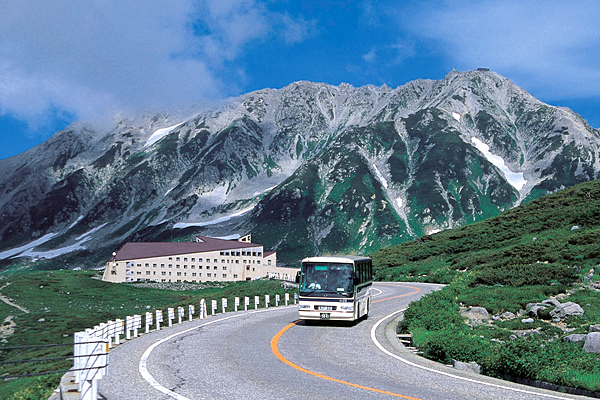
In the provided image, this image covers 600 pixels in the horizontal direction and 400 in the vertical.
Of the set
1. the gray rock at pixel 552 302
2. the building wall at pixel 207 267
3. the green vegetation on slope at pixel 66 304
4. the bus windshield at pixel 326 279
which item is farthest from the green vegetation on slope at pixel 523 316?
the building wall at pixel 207 267

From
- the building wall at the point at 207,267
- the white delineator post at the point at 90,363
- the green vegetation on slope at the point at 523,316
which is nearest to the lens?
the white delineator post at the point at 90,363

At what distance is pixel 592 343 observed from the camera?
1569 cm

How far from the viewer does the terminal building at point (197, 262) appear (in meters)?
153

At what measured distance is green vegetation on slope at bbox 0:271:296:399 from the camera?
50.1 m

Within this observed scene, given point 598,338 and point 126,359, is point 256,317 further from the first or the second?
point 598,338

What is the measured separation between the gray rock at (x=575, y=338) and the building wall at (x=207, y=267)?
136 meters

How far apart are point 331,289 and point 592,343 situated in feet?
40.8

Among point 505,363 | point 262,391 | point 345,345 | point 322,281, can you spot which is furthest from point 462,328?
point 262,391

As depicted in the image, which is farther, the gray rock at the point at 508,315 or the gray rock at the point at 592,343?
the gray rock at the point at 508,315

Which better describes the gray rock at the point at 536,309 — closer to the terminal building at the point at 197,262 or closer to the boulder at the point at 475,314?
the boulder at the point at 475,314

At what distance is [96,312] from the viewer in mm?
79562

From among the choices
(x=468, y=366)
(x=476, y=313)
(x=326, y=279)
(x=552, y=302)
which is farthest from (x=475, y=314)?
(x=468, y=366)

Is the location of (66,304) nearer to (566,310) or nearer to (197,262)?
(197,262)

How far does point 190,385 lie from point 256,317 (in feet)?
59.5
